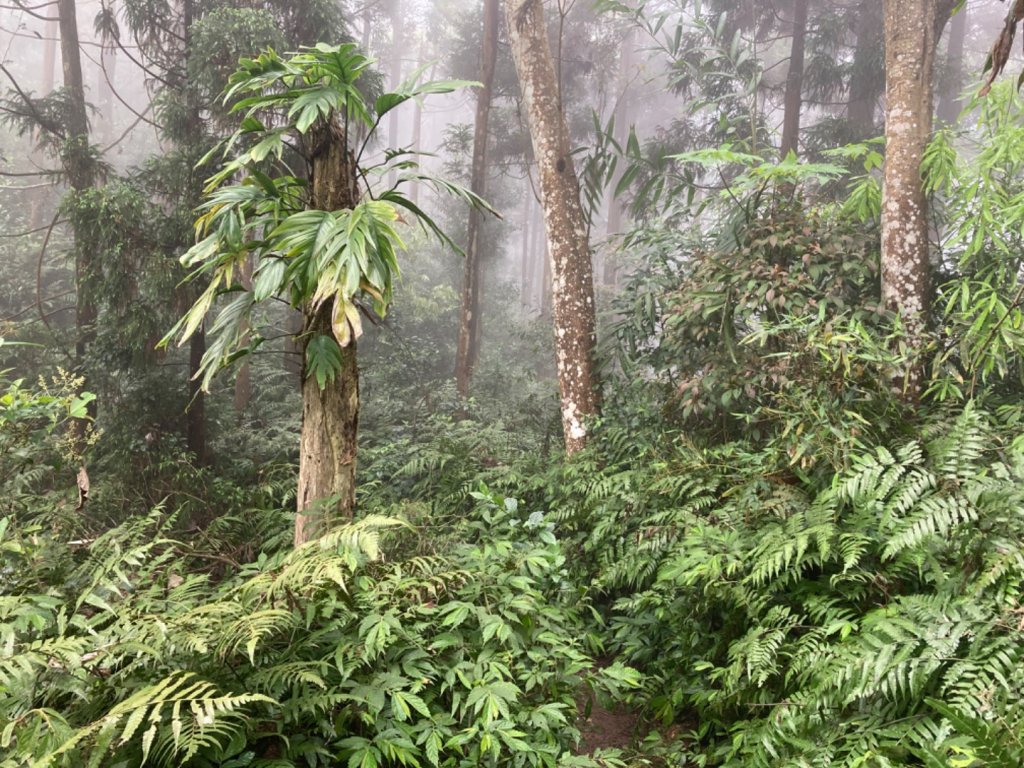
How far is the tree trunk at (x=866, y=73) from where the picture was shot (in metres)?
11.0

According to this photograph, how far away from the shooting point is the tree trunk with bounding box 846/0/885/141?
10992mm

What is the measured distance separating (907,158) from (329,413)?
476 centimetres

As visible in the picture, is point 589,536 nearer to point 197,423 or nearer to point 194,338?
point 197,423

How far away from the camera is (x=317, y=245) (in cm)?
272

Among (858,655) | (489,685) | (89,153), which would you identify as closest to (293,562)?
(489,685)

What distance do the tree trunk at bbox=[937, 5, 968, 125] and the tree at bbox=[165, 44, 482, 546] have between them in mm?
Result: 11026

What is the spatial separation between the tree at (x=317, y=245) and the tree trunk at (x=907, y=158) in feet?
11.3

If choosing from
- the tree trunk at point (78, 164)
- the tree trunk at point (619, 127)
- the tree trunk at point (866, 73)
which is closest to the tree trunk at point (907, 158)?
the tree trunk at point (866, 73)

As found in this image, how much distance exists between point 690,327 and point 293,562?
3749 mm

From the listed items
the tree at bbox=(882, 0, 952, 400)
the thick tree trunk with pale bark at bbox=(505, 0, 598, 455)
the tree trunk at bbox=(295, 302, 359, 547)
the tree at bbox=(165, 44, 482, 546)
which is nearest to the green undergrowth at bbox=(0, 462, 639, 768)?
the tree trunk at bbox=(295, 302, 359, 547)

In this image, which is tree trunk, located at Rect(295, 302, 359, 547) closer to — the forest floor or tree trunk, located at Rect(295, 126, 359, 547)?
tree trunk, located at Rect(295, 126, 359, 547)

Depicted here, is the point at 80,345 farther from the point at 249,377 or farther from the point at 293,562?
the point at 293,562

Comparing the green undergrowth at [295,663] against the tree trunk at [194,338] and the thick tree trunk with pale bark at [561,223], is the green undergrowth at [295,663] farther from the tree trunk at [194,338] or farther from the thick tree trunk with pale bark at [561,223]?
the tree trunk at [194,338]

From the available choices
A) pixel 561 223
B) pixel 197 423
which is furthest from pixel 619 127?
pixel 197 423
